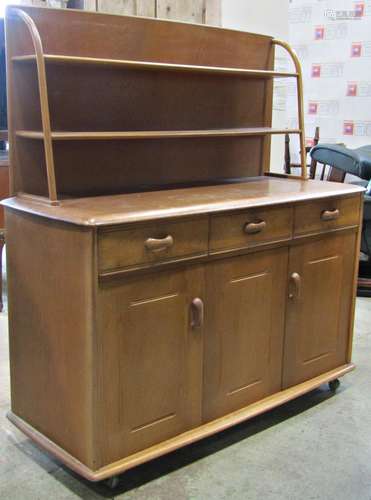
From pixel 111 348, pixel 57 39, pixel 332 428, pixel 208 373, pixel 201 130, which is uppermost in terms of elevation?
pixel 57 39

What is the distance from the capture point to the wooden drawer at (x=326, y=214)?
7.79 ft

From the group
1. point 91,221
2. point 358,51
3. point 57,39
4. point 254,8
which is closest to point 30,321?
point 91,221

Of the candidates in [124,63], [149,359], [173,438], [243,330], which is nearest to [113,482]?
[173,438]

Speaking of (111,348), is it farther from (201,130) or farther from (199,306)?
(201,130)

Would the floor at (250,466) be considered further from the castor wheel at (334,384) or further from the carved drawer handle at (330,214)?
the carved drawer handle at (330,214)

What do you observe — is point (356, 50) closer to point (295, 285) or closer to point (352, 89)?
point (352, 89)

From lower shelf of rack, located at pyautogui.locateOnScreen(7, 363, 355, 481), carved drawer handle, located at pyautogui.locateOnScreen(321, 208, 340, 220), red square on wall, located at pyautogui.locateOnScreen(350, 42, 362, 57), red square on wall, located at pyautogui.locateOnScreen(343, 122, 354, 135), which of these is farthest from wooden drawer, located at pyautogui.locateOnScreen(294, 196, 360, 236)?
red square on wall, located at pyautogui.locateOnScreen(350, 42, 362, 57)

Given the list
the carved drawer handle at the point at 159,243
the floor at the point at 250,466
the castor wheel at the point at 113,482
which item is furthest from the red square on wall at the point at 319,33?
the castor wheel at the point at 113,482

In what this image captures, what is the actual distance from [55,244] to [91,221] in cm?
18

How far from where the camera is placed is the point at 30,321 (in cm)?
204

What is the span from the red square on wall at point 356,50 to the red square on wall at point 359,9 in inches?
10.5

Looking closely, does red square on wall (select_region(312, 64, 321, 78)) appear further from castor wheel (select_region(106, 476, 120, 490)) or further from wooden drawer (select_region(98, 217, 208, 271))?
castor wheel (select_region(106, 476, 120, 490))

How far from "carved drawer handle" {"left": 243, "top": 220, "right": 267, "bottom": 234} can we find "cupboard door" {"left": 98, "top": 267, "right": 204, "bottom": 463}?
0.23m

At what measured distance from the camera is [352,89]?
6.14 m
